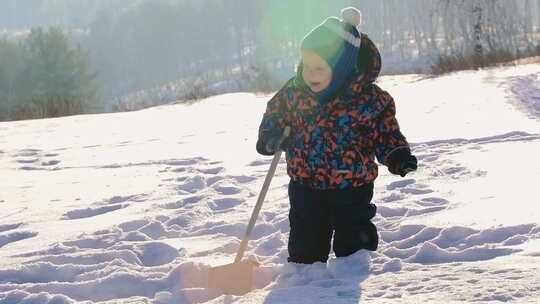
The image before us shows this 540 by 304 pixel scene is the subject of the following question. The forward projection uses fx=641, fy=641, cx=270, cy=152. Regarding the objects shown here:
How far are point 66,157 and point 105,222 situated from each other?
8.96 feet

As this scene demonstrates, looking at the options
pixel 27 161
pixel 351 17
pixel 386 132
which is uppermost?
pixel 351 17

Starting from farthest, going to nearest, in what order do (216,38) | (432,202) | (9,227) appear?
(216,38) < (9,227) < (432,202)

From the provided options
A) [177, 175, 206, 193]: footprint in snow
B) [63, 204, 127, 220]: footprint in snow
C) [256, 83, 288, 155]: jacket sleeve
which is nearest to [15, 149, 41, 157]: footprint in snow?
[177, 175, 206, 193]: footprint in snow

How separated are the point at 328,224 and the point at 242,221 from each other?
32.9 inches

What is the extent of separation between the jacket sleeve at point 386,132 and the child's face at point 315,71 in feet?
0.75

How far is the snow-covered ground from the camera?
2357 millimetres

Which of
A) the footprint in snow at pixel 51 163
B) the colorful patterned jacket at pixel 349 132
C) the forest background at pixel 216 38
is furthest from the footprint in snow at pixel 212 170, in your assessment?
the forest background at pixel 216 38

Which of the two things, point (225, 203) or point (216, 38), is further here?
point (216, 38)

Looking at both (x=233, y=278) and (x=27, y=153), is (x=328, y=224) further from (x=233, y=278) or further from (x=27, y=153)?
(x=27, y=153)

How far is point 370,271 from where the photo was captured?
250 centimetres

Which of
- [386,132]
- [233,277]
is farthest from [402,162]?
[233,277]

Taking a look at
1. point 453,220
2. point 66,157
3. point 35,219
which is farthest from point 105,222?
point 66,157

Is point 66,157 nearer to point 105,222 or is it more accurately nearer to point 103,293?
point 105,222

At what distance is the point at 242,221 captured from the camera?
3471mm
